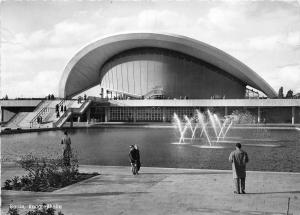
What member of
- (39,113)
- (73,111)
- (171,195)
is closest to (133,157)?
(171,195)

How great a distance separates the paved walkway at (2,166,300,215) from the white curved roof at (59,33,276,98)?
→ 1938 inches

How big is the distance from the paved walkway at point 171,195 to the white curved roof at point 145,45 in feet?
161

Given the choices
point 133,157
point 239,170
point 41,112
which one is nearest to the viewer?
point 239,170

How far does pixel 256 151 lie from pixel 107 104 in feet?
121

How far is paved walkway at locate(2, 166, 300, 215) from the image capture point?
24.6 feet

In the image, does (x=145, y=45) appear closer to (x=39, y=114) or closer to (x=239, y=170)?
(x=39, y=114)

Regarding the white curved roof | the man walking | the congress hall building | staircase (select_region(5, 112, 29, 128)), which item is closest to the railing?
staircase (select_region(5, 112, 29, 128))

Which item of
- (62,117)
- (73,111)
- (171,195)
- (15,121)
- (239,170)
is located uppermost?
(73,111)

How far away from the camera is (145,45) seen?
213ft

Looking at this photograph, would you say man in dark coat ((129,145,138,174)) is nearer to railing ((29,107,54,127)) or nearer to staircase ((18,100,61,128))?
staircase ((18,100,61,128))

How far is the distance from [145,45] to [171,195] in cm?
5767

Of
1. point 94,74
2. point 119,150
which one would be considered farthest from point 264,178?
point 94,74

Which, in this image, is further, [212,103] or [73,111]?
[212,103]

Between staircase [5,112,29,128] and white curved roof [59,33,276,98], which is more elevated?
white curved roof [59,33,276,98]
